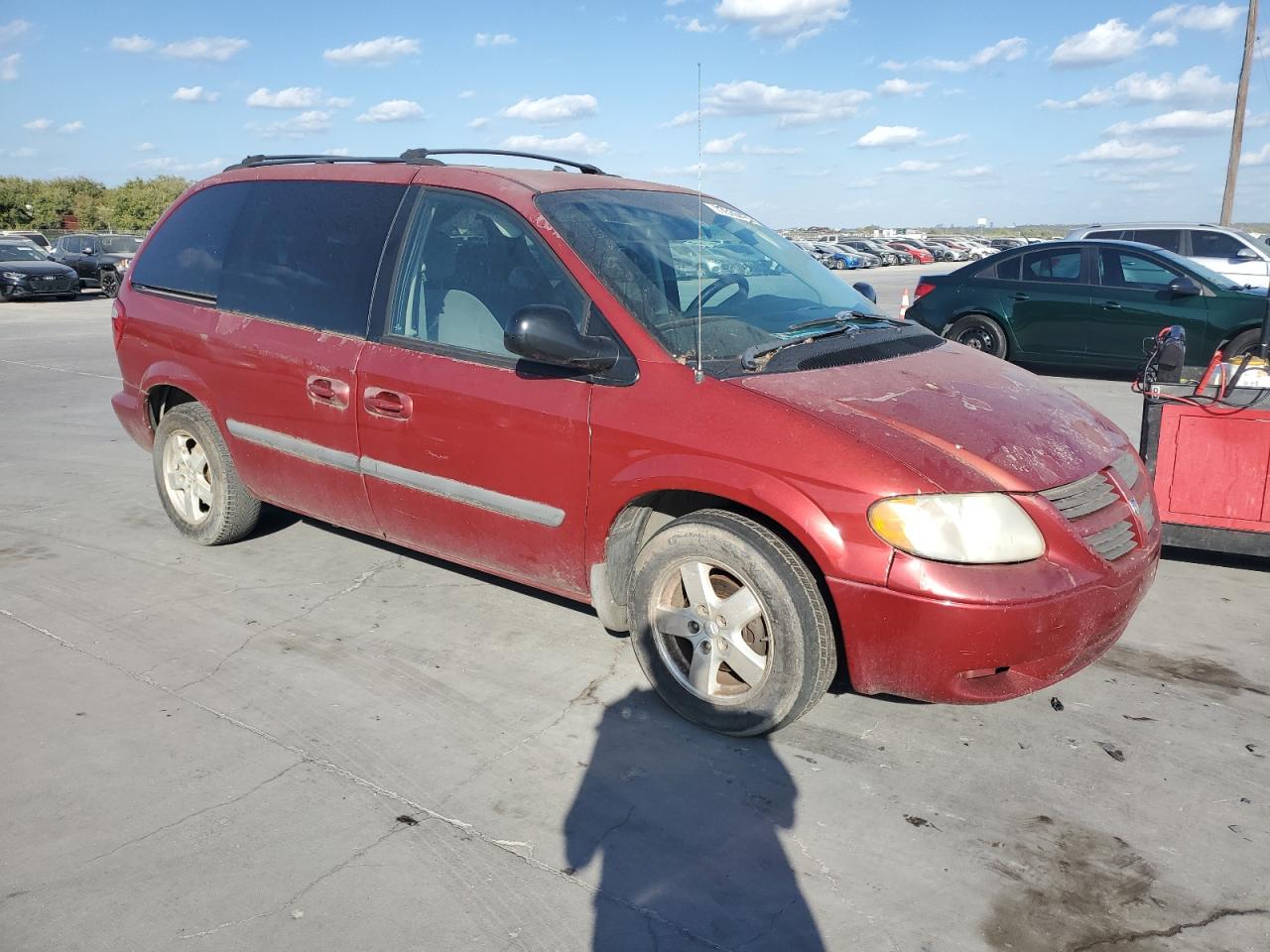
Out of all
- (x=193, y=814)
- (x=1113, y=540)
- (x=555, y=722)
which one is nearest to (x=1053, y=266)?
(x=1113, y=540)

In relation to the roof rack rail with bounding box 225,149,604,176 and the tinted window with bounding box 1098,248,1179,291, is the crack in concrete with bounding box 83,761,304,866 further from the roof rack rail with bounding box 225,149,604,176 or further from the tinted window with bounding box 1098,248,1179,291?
the tinted window with bounding box 1098,248,1179,291

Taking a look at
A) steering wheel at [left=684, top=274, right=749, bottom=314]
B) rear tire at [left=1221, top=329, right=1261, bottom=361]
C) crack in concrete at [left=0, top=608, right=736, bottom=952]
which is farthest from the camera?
rear tire at [left=1221, top=329, right=1261, bottom=361]

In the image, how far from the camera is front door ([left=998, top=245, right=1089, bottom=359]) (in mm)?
11094

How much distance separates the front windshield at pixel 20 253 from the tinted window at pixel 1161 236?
24.1 meters

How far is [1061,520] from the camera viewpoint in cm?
308

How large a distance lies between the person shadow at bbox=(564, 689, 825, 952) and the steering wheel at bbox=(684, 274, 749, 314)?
1.46 m

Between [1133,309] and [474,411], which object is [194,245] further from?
[1133,309]

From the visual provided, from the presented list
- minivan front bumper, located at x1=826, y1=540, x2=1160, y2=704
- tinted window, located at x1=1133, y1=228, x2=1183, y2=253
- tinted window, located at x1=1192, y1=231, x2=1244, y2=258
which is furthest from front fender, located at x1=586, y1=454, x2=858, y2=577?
tinted window, located at x1=1192, y1=231, x2=1244, y2=258

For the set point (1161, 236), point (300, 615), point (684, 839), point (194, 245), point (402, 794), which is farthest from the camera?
point (1161, 236)

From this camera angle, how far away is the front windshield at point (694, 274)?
3631 mm

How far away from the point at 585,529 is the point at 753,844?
1.26 m

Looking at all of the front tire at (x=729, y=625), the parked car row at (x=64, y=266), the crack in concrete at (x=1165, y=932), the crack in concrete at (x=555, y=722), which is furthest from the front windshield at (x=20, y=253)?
the crack in concrete at (x=1165, y=932)

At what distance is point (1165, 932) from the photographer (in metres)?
2.48

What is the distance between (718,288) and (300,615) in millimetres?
2285
